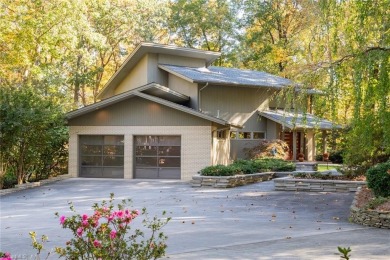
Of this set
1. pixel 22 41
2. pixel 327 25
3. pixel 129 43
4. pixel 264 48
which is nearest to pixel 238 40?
pixel 264 48

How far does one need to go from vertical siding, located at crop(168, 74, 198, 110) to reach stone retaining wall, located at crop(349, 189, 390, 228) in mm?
17095

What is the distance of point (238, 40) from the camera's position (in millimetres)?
47312

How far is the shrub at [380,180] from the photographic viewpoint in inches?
548

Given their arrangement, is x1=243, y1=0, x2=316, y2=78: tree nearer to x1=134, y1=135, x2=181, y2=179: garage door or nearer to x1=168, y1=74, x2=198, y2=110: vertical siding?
x1=168, y1=74, x2=198, y2=110: vertical siding

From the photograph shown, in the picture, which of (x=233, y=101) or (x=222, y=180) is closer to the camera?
(x=222, y=180)

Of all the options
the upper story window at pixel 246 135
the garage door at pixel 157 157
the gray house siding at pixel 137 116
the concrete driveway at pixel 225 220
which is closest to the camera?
the concrete driveway at pixel 225 220

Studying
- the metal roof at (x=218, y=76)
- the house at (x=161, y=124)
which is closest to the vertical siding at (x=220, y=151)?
the house at (x=161, y=124)

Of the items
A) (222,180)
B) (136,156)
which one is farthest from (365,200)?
(136,156)

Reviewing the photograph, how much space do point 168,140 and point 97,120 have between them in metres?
3.89

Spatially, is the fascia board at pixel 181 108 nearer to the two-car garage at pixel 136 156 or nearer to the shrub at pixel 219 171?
the two-car garage at pixel 136 156

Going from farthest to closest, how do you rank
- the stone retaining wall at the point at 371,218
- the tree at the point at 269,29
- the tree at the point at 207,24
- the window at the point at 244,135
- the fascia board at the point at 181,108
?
the tree at the point at 207,24 < the tree at the point at 269,29 < the window at the point at 244,135 < the fascia board at the point at 181,108 < the stone retaining wall at the point at 371,218

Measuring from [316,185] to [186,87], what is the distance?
1241 cm

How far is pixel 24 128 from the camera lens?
865 inches

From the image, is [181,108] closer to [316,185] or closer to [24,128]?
[24,128]
